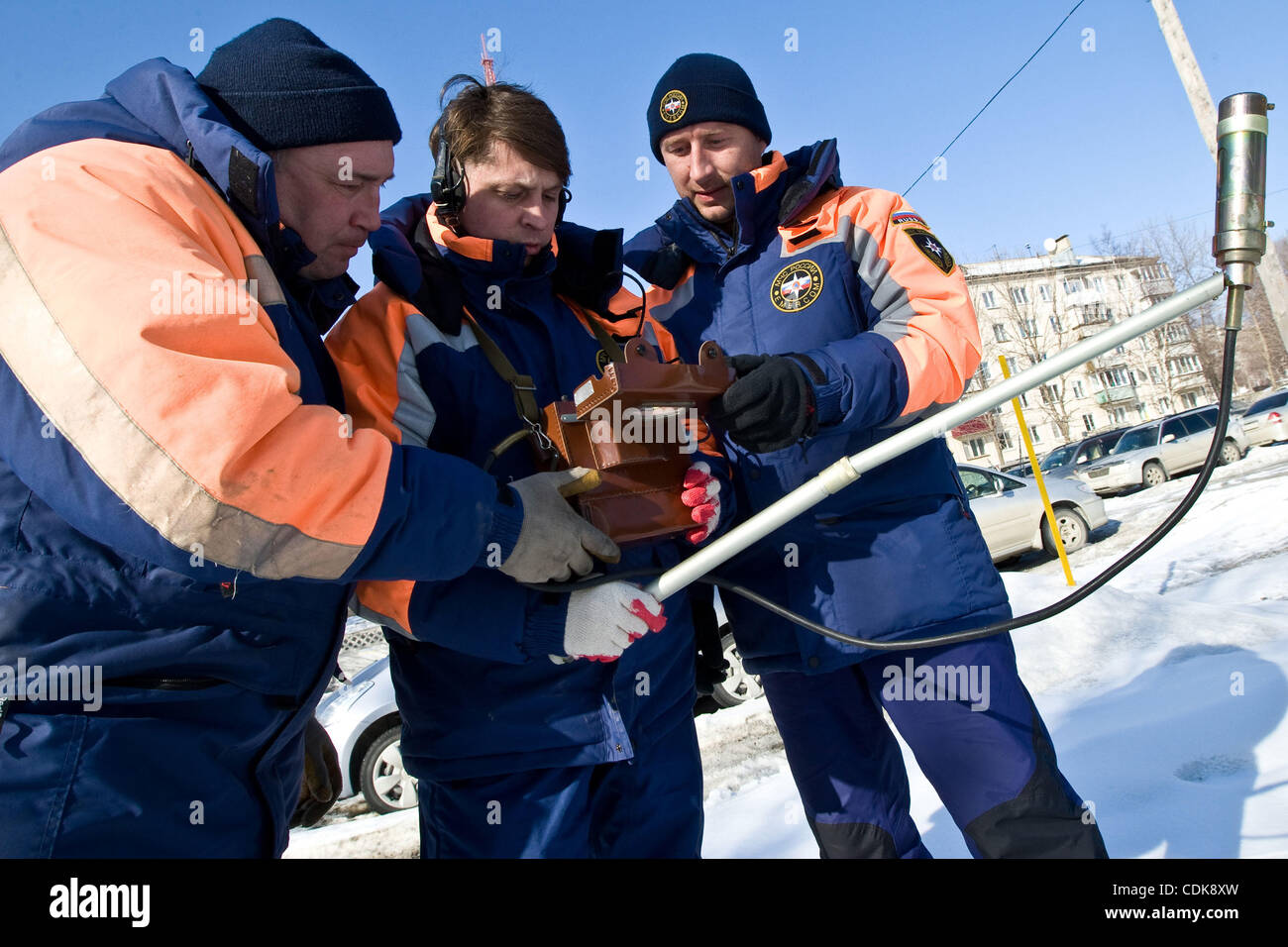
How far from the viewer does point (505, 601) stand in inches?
62.2

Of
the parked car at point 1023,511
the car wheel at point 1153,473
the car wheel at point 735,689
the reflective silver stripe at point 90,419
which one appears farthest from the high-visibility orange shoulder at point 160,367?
the car wheel at point 1153,473

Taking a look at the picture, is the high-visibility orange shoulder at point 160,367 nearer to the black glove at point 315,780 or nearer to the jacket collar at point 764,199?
the black glove at point 315,780

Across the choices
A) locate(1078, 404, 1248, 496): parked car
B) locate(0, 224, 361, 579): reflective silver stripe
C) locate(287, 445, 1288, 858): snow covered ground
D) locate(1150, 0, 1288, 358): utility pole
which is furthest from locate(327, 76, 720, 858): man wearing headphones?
locate(1078, 404, 1248, 496): parked car

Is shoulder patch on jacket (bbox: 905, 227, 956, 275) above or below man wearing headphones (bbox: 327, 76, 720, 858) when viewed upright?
above

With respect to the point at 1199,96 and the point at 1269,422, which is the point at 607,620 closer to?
the point at 1199,96

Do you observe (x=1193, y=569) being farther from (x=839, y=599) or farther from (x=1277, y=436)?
(x=1277, y=436)

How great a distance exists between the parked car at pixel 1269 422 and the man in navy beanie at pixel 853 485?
2178 centimetres

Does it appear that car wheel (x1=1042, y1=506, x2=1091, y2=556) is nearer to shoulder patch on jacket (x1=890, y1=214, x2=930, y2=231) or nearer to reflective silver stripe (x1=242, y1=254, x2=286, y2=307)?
shoulder patch on jacket (x1=890, y1=214, x2=930, y2=231)

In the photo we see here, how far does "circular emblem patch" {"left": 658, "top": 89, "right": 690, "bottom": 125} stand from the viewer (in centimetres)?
218

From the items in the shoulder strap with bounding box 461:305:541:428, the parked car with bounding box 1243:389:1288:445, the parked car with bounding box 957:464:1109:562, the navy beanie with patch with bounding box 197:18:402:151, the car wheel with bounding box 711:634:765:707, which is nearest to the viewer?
the navy beanie with patch with bounding box 197:18:402:151

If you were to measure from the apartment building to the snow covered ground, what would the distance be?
97.1 ft

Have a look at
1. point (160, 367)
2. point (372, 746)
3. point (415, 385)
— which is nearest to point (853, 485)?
point (415, 385)

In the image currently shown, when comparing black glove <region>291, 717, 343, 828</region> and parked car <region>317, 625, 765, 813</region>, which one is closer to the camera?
black glove <region>291, 717, 343, 828</region>
